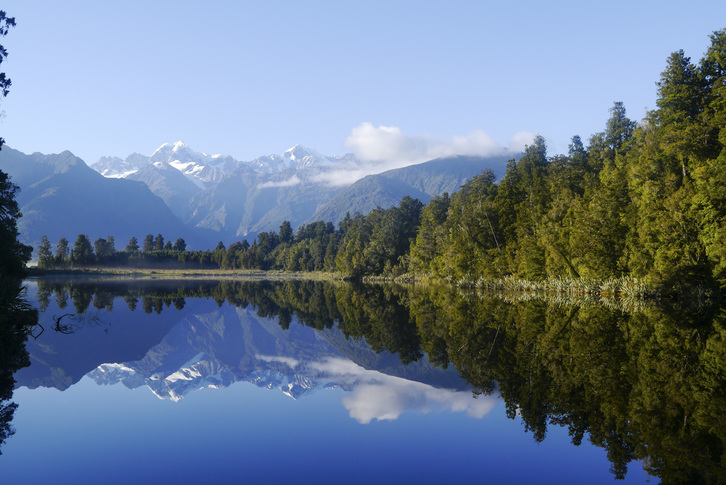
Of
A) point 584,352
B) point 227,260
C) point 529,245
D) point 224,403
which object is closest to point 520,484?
point 224,403

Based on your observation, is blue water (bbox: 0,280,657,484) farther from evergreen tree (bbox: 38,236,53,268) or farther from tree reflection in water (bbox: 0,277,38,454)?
evergreen tree (bbox: 38,236,53,268)

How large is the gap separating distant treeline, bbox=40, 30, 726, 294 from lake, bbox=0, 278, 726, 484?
13597 mm

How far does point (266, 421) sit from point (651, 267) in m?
39.4

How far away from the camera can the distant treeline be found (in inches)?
1426

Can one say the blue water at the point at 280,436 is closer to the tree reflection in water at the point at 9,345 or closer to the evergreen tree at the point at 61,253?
the tree reflection in water at the point at 9,345

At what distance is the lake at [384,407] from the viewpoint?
29.3 ft

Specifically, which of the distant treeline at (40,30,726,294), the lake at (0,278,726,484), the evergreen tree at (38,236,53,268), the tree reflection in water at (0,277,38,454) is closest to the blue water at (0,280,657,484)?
the lake at (0,278,726,484)

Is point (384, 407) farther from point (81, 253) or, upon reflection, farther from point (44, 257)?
point (81, 253)

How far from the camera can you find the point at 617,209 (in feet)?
156

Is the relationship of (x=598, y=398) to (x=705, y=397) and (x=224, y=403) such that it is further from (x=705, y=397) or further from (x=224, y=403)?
(x=224, y=403)

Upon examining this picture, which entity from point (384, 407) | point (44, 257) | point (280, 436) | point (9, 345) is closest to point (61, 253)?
point (44, 257)

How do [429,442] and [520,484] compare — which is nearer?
[520,484]

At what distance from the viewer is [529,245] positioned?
195 ft

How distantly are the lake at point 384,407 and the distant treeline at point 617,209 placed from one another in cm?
1360
